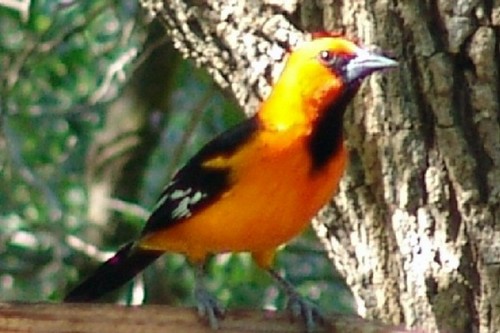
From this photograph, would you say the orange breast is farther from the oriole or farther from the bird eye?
the bird eye

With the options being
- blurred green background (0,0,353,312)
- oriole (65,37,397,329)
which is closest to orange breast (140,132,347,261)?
oriole (65,37,397,329)

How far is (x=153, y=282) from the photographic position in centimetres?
462

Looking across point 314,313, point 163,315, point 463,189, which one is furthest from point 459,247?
point 163,315

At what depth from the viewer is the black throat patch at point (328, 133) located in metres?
2.84

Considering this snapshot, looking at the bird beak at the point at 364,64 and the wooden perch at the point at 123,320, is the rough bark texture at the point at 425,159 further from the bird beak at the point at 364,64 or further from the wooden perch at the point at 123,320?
the wooden perch at the point at 123,320

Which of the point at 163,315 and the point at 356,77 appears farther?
the point at 356,77

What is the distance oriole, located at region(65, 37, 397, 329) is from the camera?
9.26 feet

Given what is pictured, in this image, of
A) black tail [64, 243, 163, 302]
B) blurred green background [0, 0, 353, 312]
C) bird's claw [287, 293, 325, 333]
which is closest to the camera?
bird's claw [287, 293, 325, 333]

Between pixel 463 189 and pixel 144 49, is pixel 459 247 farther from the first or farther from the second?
pixel 144 49

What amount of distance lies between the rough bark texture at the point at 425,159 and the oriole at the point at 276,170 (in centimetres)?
12

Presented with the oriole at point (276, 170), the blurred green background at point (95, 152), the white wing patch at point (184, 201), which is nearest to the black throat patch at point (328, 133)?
the oriole at point (276, 170)

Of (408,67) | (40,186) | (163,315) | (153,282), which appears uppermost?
(408,67)

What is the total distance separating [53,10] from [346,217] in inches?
66.8

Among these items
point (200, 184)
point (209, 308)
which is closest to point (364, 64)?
point (200, 184)
